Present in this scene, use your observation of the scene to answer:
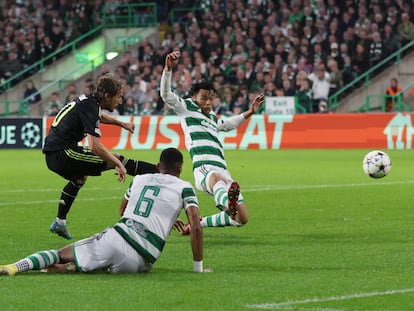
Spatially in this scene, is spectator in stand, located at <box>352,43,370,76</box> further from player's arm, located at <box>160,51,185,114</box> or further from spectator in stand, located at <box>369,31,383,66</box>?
player's arm, located at <box>160,51,185,114</box>

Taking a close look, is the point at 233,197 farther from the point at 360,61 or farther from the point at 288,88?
the point at 360,61

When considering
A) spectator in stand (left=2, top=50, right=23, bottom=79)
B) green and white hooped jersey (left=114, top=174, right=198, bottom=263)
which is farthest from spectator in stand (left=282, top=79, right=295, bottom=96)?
green and white hooped jersey (left=114, top=174, right=198, bottom=263)

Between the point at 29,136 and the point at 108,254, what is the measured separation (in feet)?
85.5

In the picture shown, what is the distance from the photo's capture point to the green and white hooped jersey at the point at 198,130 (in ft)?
39.6

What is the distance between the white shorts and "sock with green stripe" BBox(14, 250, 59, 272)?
0.18 meters

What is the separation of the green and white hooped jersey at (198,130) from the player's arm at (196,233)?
3.05 metres

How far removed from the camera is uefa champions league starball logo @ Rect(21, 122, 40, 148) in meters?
34.2

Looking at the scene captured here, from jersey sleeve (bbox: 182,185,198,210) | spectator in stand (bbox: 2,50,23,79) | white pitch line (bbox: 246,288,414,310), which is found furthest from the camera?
spectator in stand (bbox: 2,50,23,79)

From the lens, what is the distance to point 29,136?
34469 mm

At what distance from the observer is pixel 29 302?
7.75m

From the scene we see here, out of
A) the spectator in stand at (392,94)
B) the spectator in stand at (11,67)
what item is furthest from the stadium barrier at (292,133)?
the spectator in stand at (11,67)

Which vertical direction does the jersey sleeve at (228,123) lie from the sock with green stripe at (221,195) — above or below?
above

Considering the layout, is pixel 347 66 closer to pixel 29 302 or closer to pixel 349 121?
pixel 349 121

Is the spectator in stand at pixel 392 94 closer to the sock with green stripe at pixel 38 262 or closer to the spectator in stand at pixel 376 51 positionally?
the spectator in stand at pixel 376 51
